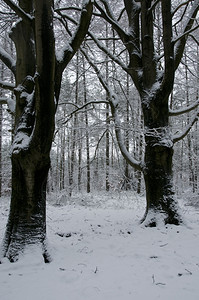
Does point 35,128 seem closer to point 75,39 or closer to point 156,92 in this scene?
point 75,39

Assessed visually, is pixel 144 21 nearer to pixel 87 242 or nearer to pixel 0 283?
pixel 87 242

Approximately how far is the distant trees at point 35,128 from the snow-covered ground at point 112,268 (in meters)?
0.35

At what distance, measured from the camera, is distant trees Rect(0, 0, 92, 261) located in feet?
10.4

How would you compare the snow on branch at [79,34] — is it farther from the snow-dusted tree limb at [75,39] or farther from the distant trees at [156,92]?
the distant trees at [156,92]

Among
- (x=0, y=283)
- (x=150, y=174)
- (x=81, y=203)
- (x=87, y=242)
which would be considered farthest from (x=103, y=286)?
(x=81, y=203)

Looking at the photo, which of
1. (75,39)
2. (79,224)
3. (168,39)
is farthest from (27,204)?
(168,39)

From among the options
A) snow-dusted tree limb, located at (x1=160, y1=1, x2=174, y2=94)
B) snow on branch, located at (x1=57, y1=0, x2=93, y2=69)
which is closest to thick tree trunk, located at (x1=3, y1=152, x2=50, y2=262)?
snow on branch, located at (x1=57, y1=0, x2=93, y2=69)

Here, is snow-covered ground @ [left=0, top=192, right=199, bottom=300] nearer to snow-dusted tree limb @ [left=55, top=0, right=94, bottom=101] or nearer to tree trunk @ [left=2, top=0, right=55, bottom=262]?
tree trunk @ [left=2, top=0, right=55, bottom=262]

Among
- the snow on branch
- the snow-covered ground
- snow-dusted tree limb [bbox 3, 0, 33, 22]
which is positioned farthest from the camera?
the snow on branch

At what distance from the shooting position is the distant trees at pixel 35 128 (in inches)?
125

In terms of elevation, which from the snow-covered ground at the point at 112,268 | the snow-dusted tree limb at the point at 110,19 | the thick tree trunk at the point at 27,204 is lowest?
the snow-covered ground at the point at 112,268

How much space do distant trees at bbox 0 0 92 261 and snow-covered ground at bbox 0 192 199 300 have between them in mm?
354

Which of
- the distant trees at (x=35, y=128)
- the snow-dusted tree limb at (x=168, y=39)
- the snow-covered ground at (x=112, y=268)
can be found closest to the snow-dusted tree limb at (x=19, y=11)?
the distant trees at (x=35, y=128)

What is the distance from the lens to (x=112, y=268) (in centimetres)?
297
